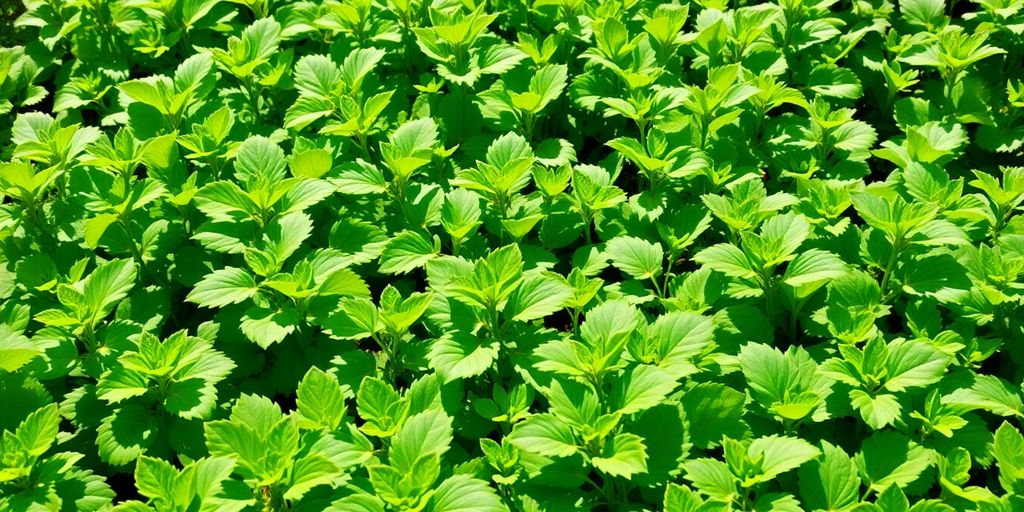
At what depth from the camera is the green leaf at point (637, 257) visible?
3.37m

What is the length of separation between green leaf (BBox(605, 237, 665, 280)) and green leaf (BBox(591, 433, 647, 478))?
0.86 m

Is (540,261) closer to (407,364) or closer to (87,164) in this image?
(407,364)

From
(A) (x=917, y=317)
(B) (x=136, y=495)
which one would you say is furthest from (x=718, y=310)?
(B) (x=136, y=495)

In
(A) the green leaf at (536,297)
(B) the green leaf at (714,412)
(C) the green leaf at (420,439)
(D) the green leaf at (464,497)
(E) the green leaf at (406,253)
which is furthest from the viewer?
(E) the green leaf at (406,253)

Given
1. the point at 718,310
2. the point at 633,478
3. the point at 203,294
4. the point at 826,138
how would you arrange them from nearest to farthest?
the point at 633,478
the point at 203,294
the point at 718,310
the point at 826,138

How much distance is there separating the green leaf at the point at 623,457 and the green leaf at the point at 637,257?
0.86 m

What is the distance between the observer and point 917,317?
3.18 meters

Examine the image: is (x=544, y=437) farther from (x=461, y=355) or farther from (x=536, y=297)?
(x=536, y=297)

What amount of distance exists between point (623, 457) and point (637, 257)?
100cm

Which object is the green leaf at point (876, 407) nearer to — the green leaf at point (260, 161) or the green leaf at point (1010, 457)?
the green leaf at point (1010, 457)

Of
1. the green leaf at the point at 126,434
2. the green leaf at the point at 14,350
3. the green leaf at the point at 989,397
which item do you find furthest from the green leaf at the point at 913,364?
the green leaf at the point at 14,350

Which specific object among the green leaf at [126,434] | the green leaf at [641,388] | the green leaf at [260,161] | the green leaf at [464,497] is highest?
the green leaf at [260,161]

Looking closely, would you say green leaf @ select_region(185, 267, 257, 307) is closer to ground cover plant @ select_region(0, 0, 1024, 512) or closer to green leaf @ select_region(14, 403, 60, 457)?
ground cover plant @ select_region(0, 0, 1024, 512)

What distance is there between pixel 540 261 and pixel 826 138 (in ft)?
4.95
